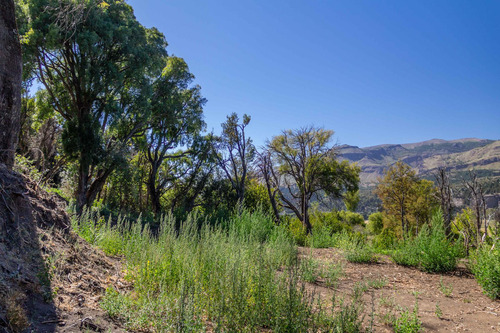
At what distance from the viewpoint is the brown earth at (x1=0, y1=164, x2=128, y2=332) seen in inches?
84.3

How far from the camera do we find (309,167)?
2020cm

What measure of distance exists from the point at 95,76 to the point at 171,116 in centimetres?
519

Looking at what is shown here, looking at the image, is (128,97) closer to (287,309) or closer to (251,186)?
(251,186)

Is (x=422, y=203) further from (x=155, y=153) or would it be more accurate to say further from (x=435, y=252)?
(x=155, y=153)

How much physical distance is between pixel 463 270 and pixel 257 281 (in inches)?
236

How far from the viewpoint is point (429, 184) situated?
2511 cm

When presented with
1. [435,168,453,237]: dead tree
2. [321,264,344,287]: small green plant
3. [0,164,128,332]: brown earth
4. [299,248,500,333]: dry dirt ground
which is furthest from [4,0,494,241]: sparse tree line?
[0,164,128,332]: brown earth

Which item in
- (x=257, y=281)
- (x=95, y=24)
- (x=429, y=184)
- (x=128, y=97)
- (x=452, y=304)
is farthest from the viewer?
(x=429, y=184)

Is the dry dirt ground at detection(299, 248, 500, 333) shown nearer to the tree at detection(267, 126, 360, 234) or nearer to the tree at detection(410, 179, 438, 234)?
the tree at detection(267, 126, 360, 234)

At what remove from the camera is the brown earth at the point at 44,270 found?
2.14m

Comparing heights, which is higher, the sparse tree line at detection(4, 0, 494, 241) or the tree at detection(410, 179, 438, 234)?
the sparse tree line at detection(4, 0, 494, 241)

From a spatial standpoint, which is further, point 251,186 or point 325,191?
point 325,191

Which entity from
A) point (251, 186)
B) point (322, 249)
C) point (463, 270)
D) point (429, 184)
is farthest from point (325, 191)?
point (463, 270)

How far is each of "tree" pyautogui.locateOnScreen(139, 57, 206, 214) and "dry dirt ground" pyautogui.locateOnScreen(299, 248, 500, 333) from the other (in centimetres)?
1373
